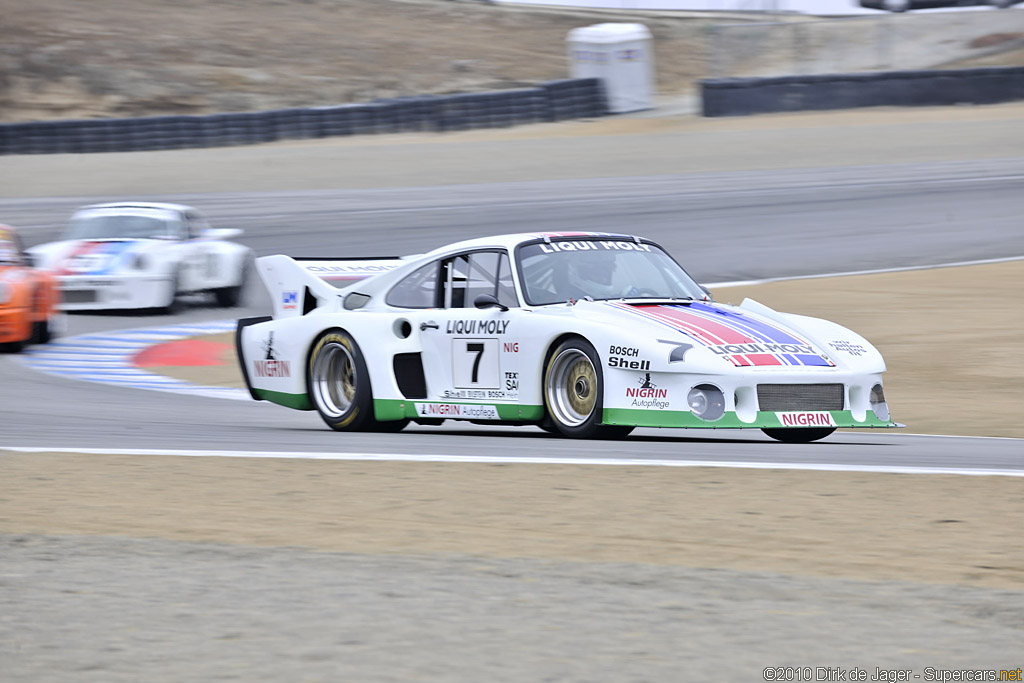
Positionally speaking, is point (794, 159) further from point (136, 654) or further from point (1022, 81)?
point (136, 654)

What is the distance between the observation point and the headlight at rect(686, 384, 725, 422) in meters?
7.44

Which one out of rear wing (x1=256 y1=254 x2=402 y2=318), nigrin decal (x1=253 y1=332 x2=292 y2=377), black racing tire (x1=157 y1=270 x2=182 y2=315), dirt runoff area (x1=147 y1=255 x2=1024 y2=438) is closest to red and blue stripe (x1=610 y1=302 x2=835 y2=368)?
dirt runoff area (x1=147 y1=255 x2=1024 y2=438)

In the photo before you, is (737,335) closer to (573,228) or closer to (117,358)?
(117,358)

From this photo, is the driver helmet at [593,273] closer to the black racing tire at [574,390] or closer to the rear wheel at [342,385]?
the black racing tire at [574,390]

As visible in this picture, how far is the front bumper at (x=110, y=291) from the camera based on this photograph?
16.7 m

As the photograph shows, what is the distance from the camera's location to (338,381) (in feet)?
30.2

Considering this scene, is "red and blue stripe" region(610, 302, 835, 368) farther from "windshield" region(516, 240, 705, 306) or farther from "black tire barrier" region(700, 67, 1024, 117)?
"black tire barrier" region(700, 67, 1024, 117)

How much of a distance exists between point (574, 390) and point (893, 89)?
77.4ft

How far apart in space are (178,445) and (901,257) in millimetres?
12988

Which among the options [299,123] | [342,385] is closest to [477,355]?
[342,385]

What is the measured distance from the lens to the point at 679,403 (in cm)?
744

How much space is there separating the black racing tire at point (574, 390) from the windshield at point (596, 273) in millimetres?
491

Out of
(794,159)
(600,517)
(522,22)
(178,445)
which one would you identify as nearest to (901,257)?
(794,159)

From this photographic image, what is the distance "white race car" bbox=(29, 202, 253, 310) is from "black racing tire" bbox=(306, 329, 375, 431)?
787 cm
